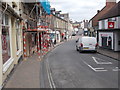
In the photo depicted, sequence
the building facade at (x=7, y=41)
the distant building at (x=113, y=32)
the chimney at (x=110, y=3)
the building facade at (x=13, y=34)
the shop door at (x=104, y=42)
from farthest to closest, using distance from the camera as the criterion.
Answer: the chimney at (x=110, y=3) < the shop door at (x=104, y=42) < the distant building at (x=113, y=32) < the building facade at (x=13, y=34) < the building facade at (x=7, y=41)

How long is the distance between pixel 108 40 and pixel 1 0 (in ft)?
51.4

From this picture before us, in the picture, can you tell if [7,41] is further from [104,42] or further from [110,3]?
[110,3]

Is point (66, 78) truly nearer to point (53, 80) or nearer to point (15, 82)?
point (53, 80)

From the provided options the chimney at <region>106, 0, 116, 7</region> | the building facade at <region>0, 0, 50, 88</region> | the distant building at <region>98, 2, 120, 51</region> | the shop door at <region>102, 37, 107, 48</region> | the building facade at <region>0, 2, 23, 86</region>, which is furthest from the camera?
the chimney at <region>106, 0, 116, 7</region>

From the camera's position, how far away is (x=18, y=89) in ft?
19.6

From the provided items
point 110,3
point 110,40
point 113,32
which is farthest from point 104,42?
point 110,3

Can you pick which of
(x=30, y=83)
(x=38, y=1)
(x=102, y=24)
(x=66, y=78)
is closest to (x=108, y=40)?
(x=102, y=24)

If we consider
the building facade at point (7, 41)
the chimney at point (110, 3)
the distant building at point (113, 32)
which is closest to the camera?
the building facade at point (7, 41)

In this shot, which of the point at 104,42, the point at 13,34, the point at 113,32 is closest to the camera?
the point at 13,34

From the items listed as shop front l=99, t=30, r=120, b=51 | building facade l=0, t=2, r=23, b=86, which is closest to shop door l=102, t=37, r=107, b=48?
shop front l=99, t=30, r=120, b=51

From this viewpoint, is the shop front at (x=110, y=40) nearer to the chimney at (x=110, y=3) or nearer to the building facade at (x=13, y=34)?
the building facade at (x=13, y=34)

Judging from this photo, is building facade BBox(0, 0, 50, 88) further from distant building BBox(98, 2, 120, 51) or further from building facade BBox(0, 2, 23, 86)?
distant building BBox(98, 2, 120, 51)

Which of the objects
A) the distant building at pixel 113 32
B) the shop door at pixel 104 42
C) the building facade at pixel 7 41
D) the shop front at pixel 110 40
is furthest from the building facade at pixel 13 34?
the shop door at pixel 104 42

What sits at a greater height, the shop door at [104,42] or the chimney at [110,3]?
the chimney at [110,3]
